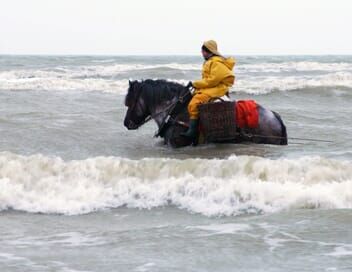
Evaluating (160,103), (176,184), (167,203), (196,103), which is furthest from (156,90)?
(167,203)

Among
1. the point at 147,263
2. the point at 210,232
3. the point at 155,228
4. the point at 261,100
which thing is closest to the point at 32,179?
the point at 155,228

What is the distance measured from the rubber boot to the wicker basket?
112 mm

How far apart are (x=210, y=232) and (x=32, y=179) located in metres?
2.76

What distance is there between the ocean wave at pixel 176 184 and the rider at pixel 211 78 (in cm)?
157

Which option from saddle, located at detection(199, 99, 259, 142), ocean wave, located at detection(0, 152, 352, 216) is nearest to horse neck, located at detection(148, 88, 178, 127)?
saddle, located at detection(199, 99, 259, 142)

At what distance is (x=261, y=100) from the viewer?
2106cm

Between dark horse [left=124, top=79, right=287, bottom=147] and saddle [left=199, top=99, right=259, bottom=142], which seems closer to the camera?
saddle [left=199, top=99, right=259, bottom=142]

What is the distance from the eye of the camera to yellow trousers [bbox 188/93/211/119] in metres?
9.85

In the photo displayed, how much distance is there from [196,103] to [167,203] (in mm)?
2546

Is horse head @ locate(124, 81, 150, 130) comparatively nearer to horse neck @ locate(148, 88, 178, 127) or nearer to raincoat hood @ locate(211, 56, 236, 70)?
horse neck @ locate(148, 88, 178, 127)

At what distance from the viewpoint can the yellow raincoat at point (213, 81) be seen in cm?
977

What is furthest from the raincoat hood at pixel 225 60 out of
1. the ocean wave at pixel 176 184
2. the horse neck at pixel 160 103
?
the ocean wave at pixel 176 184

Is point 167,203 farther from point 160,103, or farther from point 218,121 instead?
point 160,103

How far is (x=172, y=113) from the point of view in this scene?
1020 cm
